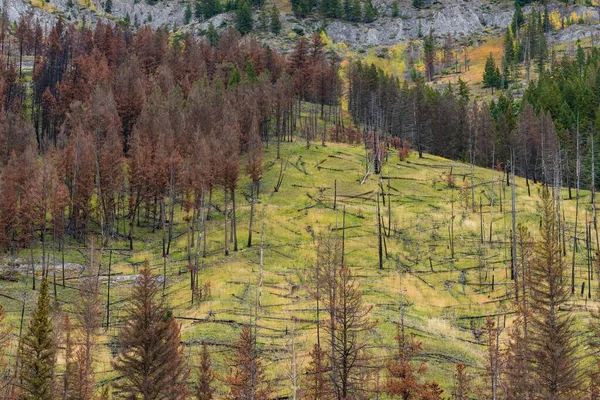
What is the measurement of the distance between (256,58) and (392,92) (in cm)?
3474

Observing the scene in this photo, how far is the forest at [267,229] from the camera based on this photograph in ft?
117

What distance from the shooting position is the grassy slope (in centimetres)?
4712

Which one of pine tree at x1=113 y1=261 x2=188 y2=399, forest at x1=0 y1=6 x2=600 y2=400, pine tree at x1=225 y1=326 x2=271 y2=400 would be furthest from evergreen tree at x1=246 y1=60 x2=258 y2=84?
pine tree at x1=113 y1=261 x2=188 y2=399

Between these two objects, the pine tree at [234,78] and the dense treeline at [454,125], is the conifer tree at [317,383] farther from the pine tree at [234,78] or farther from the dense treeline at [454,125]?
the pine tree at [234,78]

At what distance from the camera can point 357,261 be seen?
64.4 m

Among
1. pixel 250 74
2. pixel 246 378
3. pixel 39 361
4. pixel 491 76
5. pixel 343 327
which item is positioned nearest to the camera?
pixel 39 361

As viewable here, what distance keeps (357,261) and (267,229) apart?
46.5ft

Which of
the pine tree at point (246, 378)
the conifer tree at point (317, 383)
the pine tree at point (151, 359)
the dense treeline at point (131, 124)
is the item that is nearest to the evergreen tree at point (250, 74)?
the dense treeline at point (131, 124)

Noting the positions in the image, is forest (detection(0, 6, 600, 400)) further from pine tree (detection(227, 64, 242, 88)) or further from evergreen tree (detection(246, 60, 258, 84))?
evergreen tree (detection(246, 60, 258, 84))

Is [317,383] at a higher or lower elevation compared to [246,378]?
lower

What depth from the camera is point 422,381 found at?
38.9 metres

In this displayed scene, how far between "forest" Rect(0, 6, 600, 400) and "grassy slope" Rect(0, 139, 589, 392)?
374mm

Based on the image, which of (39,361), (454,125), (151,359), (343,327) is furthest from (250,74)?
(39,361)

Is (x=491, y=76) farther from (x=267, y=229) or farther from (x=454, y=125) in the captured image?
(x=267, y=229)
